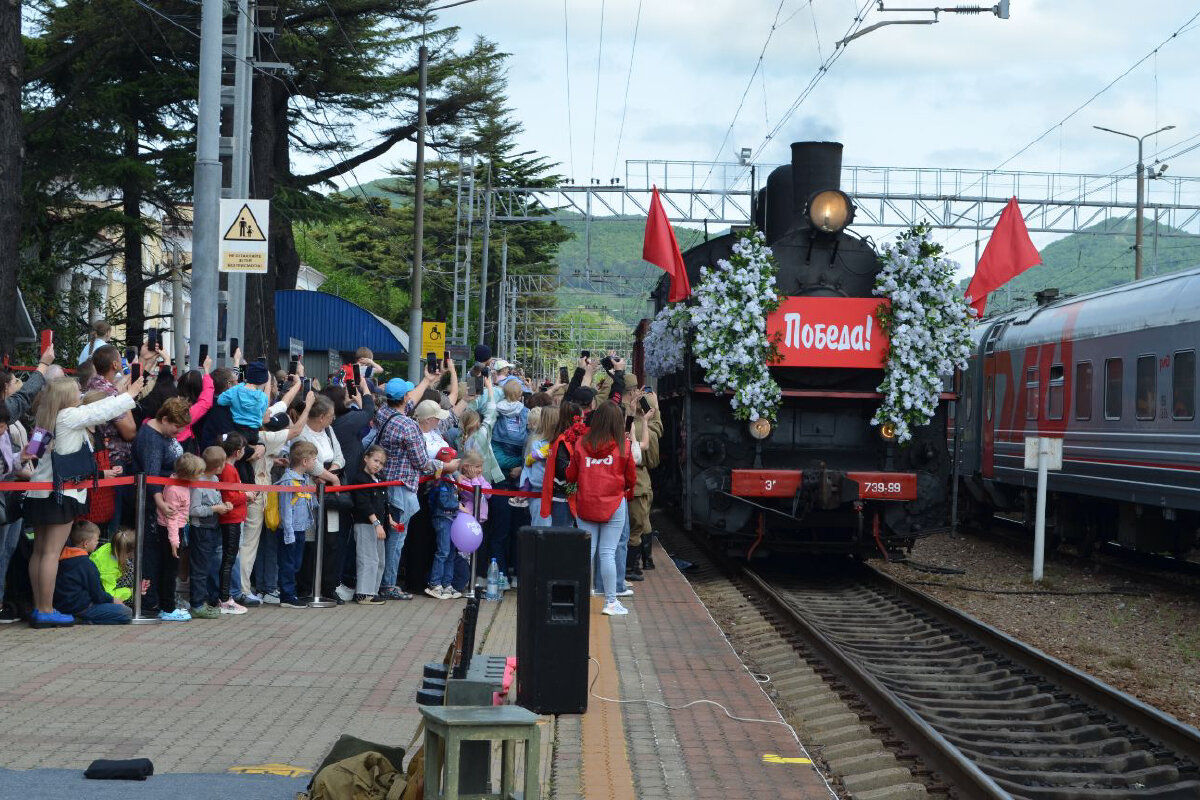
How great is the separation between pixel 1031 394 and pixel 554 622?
47.7 ft

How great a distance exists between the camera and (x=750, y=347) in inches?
608

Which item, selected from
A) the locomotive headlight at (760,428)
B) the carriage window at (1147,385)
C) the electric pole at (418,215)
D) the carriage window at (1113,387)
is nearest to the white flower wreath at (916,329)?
the locomotive headlight at (760,428)

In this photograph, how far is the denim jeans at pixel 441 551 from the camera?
533 inches

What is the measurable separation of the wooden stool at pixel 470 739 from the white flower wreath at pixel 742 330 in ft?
32.3

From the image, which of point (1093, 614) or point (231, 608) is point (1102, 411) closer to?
point (1093, 614)

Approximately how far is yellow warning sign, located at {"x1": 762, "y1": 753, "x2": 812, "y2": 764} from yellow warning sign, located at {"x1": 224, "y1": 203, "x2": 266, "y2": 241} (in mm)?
Result: 8856

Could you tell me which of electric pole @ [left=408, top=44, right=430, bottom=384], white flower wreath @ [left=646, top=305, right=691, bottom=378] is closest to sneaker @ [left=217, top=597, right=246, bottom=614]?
white flower wreath @ [left=646, top=305, right=691, bottom=378]

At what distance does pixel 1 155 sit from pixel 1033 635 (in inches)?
471

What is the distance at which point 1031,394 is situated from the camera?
69.8 ft

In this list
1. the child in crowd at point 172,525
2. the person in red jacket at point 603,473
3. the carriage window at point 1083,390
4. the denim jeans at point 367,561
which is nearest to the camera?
the child in crowd at point 172,525

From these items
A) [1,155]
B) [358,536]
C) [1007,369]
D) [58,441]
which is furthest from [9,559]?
[1007,369]

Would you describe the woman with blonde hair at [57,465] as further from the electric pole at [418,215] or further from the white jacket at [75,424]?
the electric pole at [418,215]

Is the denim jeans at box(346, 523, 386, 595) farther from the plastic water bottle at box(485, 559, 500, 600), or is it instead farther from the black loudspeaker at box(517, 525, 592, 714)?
the black loudspeaker at box(517, 525, 592, 714)

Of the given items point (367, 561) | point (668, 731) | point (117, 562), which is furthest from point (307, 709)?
point (367, 561)
